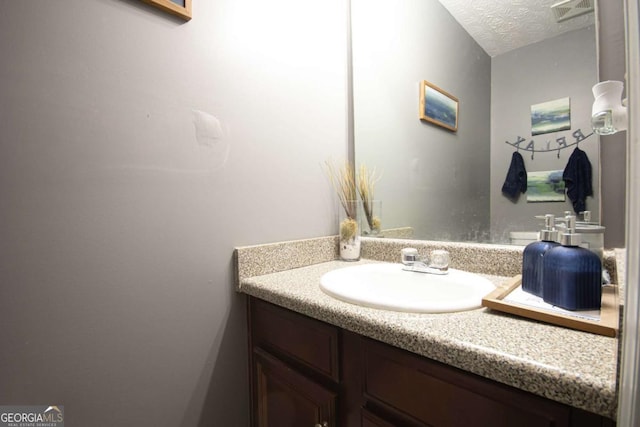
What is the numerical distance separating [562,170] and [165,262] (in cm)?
106

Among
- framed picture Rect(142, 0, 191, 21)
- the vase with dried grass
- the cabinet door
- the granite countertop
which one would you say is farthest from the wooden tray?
framed picture Rect(142, 0, 191, 21)

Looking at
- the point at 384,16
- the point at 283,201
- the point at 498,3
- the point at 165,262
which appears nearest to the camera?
the point at 165,262

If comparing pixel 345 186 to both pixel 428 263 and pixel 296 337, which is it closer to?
pixel 428 263

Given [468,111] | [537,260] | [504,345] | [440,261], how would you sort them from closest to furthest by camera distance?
1. [504,345]
2. [537,260]
3. [440,261]
4. [468,111]

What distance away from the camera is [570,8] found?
29.9 inches

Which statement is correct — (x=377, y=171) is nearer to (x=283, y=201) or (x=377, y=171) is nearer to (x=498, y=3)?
(x=283, y=201)

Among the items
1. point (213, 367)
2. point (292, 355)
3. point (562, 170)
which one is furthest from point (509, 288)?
point (213, 367)

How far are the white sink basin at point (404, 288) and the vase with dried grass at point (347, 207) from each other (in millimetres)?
161

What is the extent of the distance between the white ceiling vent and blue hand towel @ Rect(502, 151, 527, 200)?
35cm

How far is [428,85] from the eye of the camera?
41.8 inches

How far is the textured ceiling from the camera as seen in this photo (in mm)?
780

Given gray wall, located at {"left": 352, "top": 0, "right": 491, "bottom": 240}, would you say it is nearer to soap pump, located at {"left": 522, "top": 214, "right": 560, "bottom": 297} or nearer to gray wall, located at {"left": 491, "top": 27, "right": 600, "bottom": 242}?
gray wall, located at {"left": 491, "top": 27, "right": 600, "bottom": 242}

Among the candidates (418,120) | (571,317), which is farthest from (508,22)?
(571,317)

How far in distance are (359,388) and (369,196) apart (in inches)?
28.5
